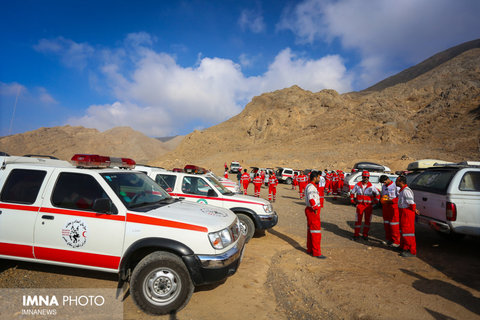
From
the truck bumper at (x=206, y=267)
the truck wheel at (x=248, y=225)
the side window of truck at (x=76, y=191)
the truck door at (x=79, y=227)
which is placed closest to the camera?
the truck bumper at (x=206, y=267)

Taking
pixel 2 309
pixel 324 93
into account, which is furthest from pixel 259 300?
pixel 324 93

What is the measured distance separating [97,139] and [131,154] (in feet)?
54.8

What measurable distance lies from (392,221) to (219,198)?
4314mm

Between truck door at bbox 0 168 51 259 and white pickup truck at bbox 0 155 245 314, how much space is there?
0.04ft

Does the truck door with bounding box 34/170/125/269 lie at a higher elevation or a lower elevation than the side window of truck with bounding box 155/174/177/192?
lower

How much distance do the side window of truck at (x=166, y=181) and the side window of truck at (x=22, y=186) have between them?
9.88ft

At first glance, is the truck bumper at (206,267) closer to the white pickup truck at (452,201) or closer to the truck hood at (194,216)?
the truck hood at (194,216)

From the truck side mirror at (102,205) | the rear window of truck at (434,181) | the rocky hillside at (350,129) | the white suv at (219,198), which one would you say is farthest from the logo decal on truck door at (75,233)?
the rocky hillside at (350,129)

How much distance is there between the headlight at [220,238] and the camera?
3205mm

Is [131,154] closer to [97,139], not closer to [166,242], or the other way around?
[97,139]

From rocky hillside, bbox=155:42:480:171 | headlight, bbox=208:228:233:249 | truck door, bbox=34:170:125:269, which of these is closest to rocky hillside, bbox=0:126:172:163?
rocky hillside, bbox=155:42:480:171

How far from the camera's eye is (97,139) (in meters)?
110

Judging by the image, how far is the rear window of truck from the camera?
5.84 metres

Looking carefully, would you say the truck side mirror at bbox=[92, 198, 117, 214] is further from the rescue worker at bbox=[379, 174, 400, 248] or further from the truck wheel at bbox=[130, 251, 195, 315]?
the rescue worker at bbox=[379, 174, 400, 248]
